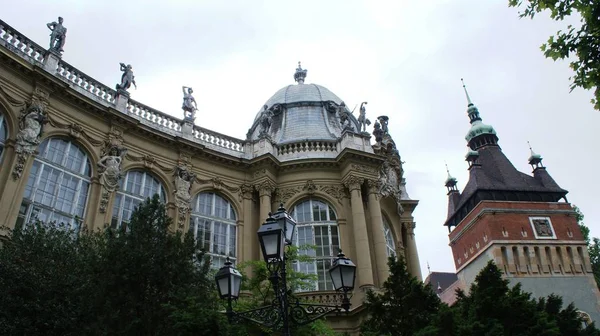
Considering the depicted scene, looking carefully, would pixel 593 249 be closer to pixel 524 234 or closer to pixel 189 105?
pixel 524 234

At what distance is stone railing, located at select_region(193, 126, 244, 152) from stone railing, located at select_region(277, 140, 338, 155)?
1.97m

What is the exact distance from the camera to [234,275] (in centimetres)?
781

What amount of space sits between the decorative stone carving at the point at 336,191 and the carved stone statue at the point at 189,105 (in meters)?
6.89

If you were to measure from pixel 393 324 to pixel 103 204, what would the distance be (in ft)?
35.7

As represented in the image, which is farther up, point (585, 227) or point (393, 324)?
point (585, 227)

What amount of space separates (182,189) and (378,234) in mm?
8470

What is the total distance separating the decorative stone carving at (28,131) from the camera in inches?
614

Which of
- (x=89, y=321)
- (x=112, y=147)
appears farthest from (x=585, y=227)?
(x=89, y=321)

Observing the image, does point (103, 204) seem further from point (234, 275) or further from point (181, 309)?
point (234, 275)

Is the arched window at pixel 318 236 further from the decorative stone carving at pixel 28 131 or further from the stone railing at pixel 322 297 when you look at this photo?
the decorative stone carving at pixel 28 131


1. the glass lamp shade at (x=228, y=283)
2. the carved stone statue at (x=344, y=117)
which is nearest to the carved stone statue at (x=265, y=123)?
the carved stone statue at (x=344, y=117)

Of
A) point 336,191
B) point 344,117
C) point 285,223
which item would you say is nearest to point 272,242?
point 285,223

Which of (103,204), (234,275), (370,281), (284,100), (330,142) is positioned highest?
(284,100)

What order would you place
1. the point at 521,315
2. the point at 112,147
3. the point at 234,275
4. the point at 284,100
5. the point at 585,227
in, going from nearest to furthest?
the point at 234,275 < the point at 521,315 < the point at 112,147 < the point at 284,100 < the point at 585,227
